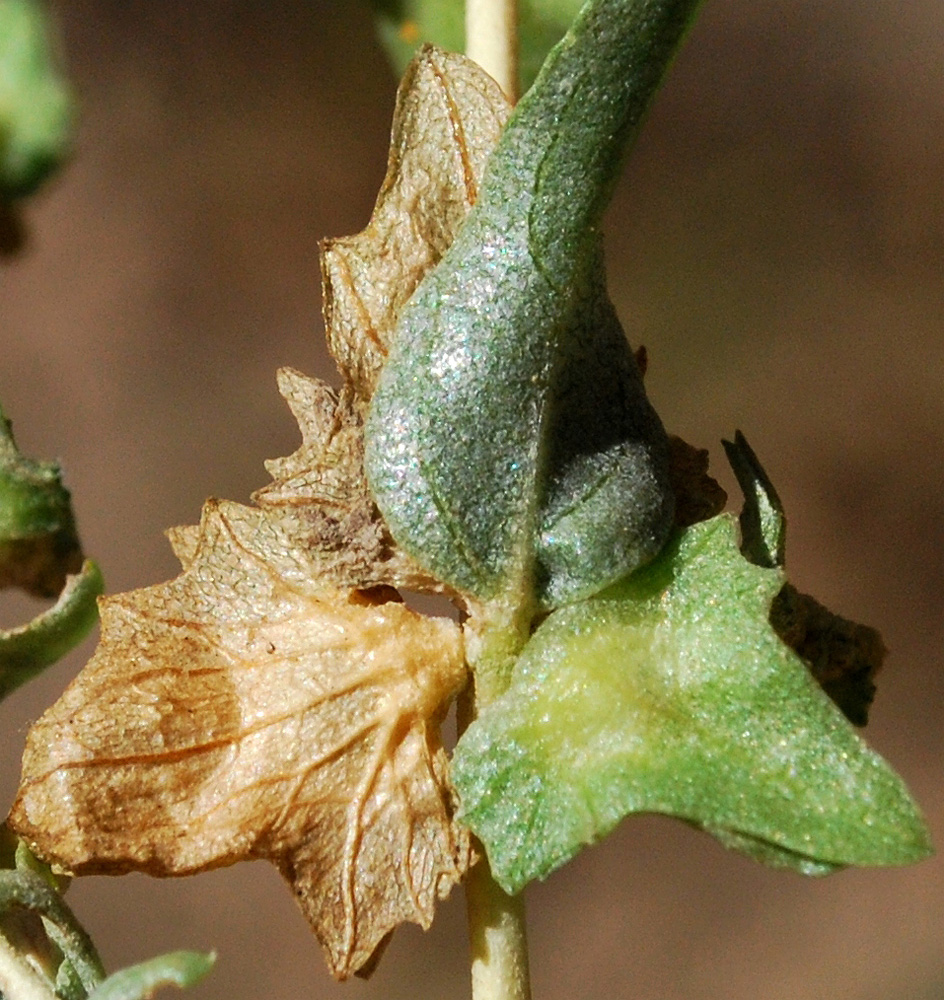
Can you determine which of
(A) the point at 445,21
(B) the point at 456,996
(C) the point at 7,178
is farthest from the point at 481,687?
(B) the point at 456,996

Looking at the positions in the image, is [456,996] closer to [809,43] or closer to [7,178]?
[7,178]

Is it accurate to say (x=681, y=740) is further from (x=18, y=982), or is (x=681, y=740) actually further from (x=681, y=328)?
(x=681, y=328)

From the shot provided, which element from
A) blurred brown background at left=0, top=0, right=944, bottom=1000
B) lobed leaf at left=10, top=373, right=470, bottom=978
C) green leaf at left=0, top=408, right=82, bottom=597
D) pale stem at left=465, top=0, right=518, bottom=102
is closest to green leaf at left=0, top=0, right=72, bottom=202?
green leaf at left=0, top=408, right=82, bottom=597

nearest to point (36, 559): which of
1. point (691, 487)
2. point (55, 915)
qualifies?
point (55, 915)

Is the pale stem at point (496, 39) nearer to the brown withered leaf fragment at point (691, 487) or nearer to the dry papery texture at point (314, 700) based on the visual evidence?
the dry papery texture at point (314, 700)

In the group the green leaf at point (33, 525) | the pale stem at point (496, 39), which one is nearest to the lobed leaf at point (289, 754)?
the green leaf at point (33, 525)

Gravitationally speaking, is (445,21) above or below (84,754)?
above

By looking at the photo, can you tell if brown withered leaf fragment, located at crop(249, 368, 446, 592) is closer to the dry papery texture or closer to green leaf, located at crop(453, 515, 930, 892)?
the dry papery texture
